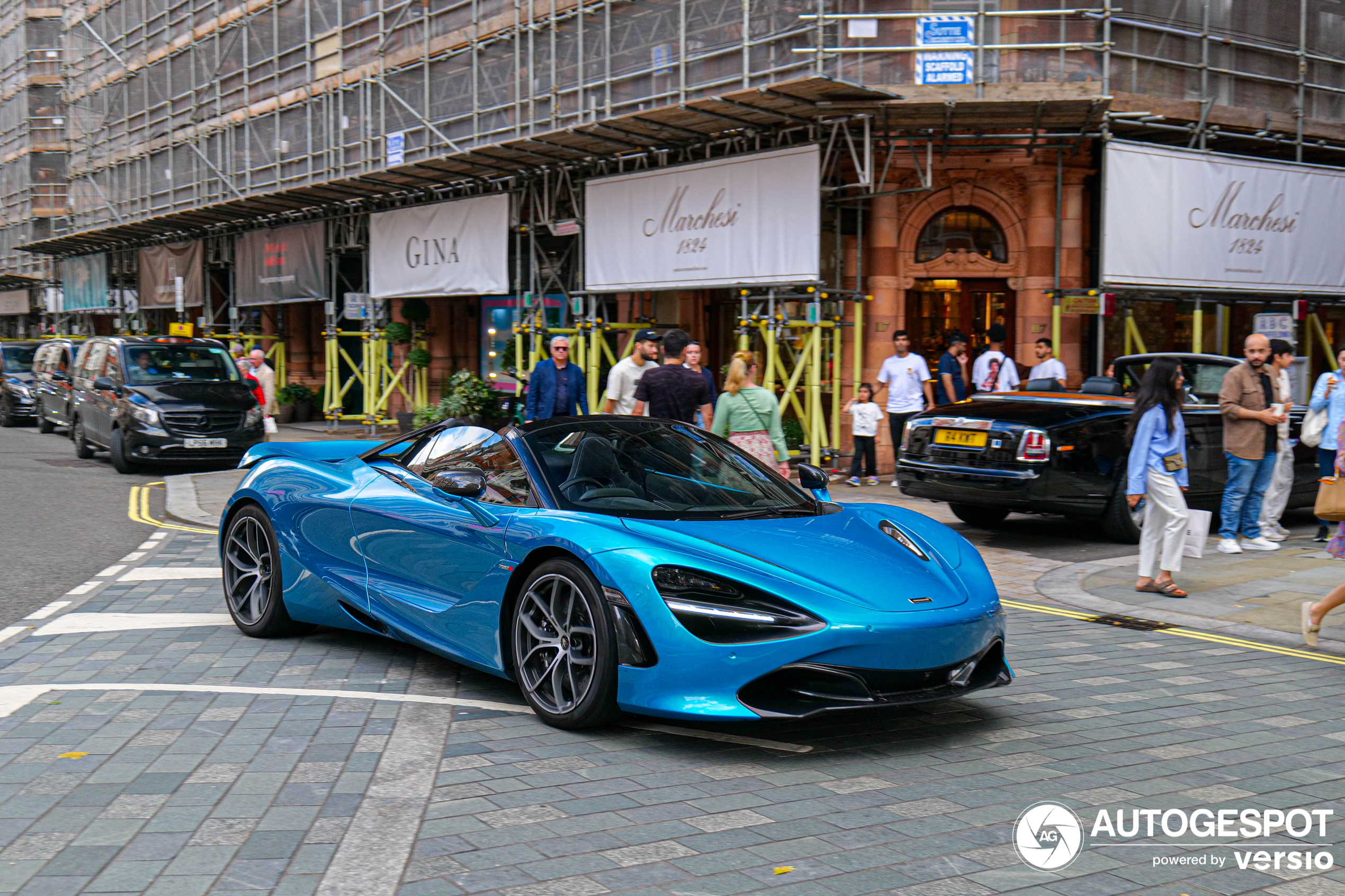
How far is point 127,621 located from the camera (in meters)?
7.51

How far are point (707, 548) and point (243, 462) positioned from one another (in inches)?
147

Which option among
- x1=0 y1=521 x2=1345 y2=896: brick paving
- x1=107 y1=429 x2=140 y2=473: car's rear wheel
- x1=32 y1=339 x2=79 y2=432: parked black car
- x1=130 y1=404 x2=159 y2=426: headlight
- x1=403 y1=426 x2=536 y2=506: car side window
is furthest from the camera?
x1=32 y1=339 x2=79 y2=432: parked black car

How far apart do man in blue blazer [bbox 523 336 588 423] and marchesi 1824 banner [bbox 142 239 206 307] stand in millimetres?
23804

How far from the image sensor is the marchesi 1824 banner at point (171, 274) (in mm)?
35250

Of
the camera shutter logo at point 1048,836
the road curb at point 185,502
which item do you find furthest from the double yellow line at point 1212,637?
the road curb at point 185,502

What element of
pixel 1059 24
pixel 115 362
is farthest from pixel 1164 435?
pixel 115 362

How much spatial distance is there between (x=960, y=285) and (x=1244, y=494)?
274 inches

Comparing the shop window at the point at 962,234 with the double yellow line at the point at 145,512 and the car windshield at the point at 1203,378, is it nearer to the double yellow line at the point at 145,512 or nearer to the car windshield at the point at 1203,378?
the car windshield at the point at 1203,378

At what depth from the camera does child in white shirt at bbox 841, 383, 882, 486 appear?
15.3 metres

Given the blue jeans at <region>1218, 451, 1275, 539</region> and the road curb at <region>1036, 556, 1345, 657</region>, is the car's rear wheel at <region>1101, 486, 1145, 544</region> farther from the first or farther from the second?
the road curb at <region>1036, 556, 1345, 657</region>

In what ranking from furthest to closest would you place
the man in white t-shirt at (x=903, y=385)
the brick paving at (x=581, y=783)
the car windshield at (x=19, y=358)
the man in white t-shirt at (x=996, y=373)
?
the car windshield at (x=19, y=358) < the man in white t-shirt at (x=903, y=385) < the man in white t-shirt at (x=996, y=373) < the brick paving at (x=581, y=783)

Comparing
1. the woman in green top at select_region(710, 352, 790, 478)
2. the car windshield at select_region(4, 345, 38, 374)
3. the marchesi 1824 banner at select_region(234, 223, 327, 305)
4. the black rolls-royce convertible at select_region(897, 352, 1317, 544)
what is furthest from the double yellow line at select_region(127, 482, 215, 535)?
the car windshield at select_region(4, 345, 38, 374)

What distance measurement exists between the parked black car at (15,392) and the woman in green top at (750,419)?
915 inches

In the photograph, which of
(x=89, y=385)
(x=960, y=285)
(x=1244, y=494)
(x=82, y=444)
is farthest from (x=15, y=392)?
(x=1244, y=494)
